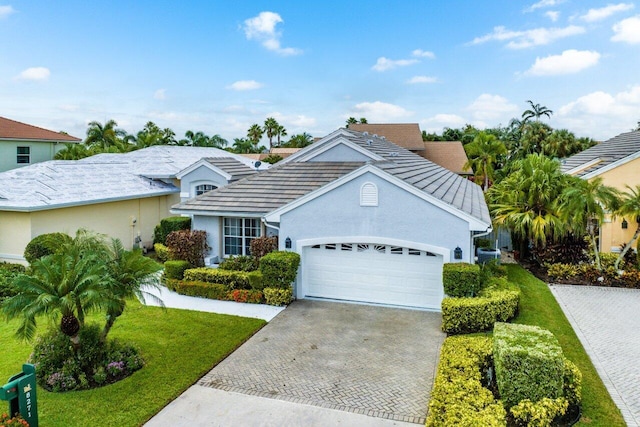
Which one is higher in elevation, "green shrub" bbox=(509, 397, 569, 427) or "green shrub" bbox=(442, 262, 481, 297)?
"green shrub" bbox=(442, 262, 481, 297)

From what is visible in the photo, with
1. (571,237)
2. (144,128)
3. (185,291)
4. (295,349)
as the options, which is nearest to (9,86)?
(185,291)

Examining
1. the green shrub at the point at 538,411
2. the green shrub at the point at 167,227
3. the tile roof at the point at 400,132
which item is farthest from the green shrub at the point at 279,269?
the tile roof at the point at 400,132

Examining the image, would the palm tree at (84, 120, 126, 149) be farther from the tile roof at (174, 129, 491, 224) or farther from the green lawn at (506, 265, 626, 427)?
the green lawn at (506, 265, 626, 427)

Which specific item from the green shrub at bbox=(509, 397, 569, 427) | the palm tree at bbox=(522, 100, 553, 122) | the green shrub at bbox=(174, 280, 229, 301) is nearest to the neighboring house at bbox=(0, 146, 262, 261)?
the green shrub at bbox=(174, 280, 229, 301)

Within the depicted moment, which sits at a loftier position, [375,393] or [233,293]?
[233,293]

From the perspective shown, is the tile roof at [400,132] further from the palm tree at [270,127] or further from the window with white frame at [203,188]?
the palm tree at [270,127]

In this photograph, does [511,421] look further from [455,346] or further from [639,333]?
[639,333]

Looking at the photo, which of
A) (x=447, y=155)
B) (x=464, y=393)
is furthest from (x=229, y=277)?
(x=447, y=155)
